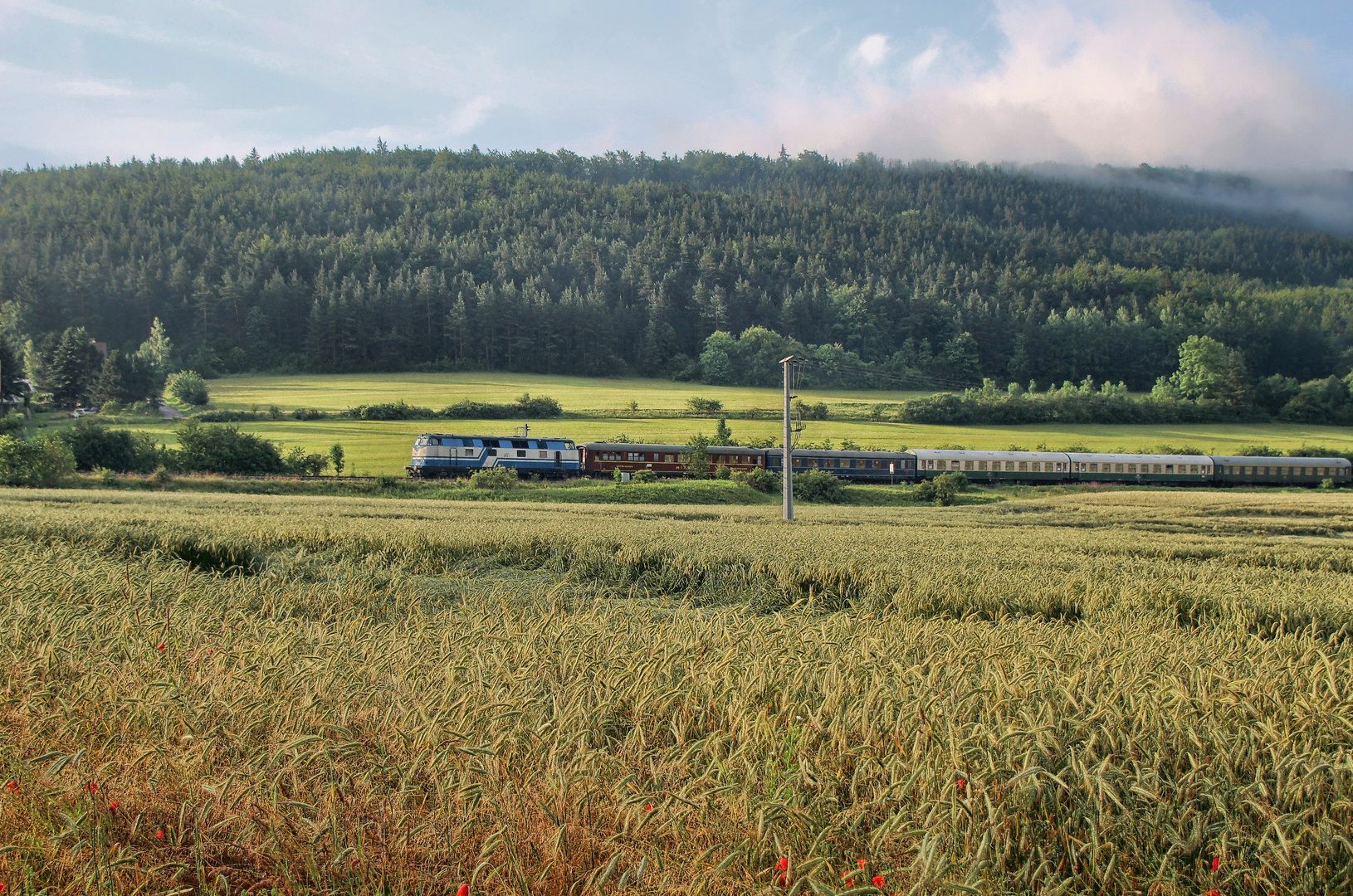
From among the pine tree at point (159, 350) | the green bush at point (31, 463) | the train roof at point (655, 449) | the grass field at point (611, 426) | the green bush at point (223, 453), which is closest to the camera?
the green bush at point (31, 463)

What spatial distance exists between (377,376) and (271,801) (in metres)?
79.6

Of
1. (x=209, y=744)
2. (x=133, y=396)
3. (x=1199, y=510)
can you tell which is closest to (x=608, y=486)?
(x=1199, y=510)

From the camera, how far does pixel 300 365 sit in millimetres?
78188

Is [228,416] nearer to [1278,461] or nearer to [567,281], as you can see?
[567,281]

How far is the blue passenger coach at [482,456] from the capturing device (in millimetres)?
43156

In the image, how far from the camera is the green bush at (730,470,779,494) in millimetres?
40625

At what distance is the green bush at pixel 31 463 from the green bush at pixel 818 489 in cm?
3694

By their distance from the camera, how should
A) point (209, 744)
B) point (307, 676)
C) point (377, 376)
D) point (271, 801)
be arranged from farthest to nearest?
point (377, 376) < point (307, 676) < point (209, 744) < point (271, 801)

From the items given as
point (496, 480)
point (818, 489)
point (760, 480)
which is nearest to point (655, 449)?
point (760, 480)

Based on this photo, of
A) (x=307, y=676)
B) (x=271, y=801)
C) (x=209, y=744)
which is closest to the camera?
(x=271, y=801)

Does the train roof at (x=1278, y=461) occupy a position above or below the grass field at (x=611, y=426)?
below

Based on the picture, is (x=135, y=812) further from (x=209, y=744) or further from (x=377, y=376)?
(x=377, y=376)

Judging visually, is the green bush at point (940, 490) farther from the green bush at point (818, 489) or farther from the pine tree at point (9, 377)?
the pine tree at point (9, 377)

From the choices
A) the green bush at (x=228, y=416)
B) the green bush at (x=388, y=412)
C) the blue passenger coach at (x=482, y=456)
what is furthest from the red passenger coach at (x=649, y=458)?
the green bush at (x=228, y=416)
